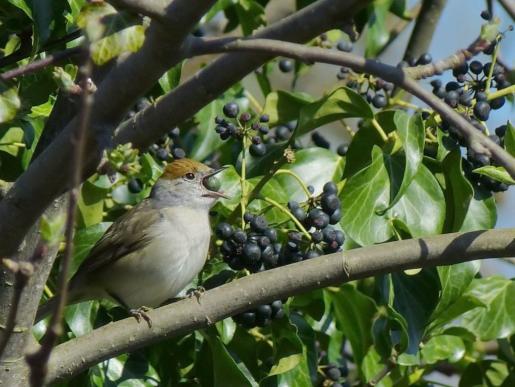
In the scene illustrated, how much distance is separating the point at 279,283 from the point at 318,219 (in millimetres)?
499

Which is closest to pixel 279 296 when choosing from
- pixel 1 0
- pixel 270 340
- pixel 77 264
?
pixel 270 340

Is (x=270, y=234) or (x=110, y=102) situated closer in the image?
(x=110, y=102)

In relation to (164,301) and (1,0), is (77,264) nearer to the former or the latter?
(164,301)

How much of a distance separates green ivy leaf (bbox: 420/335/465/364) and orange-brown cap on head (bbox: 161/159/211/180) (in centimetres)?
120

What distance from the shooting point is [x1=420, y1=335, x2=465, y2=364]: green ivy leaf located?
12.8 feet

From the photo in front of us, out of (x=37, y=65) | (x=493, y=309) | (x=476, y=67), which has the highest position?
(x=37, y=65)

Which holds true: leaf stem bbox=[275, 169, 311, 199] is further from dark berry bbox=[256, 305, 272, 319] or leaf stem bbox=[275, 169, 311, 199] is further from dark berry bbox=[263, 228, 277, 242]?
dark berry bbox=[256, 305, 272, 319]

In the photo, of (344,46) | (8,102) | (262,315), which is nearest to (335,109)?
(262,315)

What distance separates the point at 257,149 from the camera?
3758 millimetres

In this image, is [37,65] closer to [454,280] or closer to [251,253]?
[251,253]

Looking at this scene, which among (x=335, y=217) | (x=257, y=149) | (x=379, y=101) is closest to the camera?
(x=335, y=217)

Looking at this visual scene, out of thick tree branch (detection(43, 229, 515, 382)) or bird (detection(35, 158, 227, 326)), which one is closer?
thick tree branch (detection(43, 229, 515, 382))

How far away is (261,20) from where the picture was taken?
4.34 meters

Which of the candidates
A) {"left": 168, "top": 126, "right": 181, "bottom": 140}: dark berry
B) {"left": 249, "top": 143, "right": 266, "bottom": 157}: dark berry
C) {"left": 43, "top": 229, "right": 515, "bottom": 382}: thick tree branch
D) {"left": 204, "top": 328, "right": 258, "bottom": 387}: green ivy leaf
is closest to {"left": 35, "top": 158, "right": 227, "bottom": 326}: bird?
{"left": 168, "top": 126, "right": 181, "bottom": 140}: dark berry
